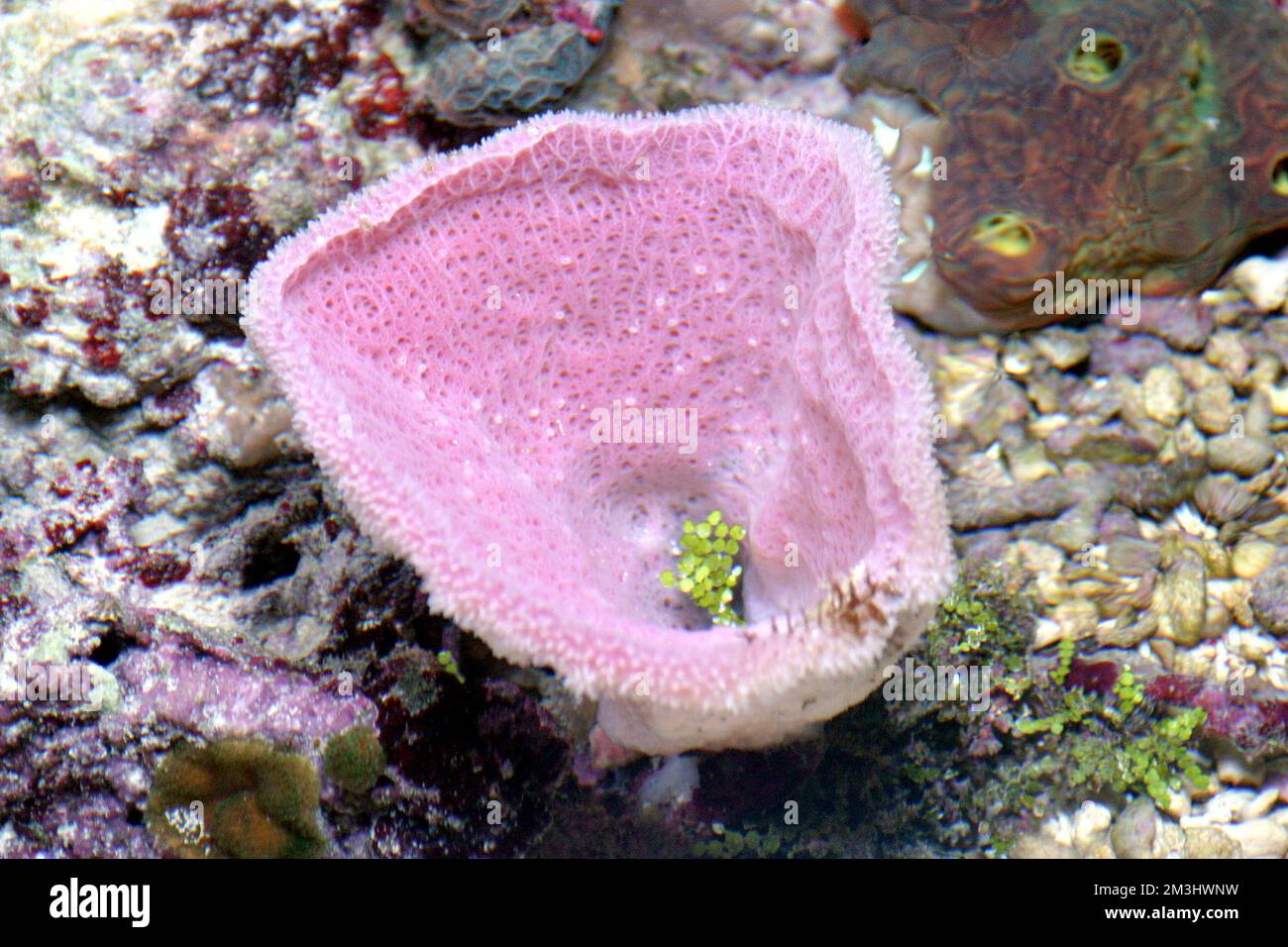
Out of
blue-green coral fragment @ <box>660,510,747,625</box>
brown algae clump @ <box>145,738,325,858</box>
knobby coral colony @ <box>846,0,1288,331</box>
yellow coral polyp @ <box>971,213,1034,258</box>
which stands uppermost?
knobby coral colony @ <box>846,0,1288,331</box>

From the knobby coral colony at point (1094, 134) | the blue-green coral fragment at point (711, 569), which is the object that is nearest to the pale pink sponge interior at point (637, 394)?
the blue-green coral fragment at point (711, 569)

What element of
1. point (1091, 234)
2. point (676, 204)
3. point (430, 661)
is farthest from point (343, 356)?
point (1091, 234)

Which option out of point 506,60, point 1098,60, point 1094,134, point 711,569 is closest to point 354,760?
point 711,569

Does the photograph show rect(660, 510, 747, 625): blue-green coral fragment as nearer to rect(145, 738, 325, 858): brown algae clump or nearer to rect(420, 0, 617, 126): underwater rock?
rect(145, 738, 325, 858): brown algae clump

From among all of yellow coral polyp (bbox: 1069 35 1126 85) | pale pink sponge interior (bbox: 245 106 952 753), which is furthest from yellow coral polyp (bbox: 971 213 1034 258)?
pale pink sponge interior (bbox: 245 106 952 753)

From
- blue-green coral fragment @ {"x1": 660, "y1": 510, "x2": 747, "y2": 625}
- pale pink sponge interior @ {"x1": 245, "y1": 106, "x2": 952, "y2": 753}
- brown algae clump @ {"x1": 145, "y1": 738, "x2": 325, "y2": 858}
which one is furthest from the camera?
blue-green coral fragment @ {"x1": 660, "y1": 510, "x2": 747, "y2": 625}

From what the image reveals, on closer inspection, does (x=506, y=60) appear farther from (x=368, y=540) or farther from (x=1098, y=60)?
(x=1098, y=60)
